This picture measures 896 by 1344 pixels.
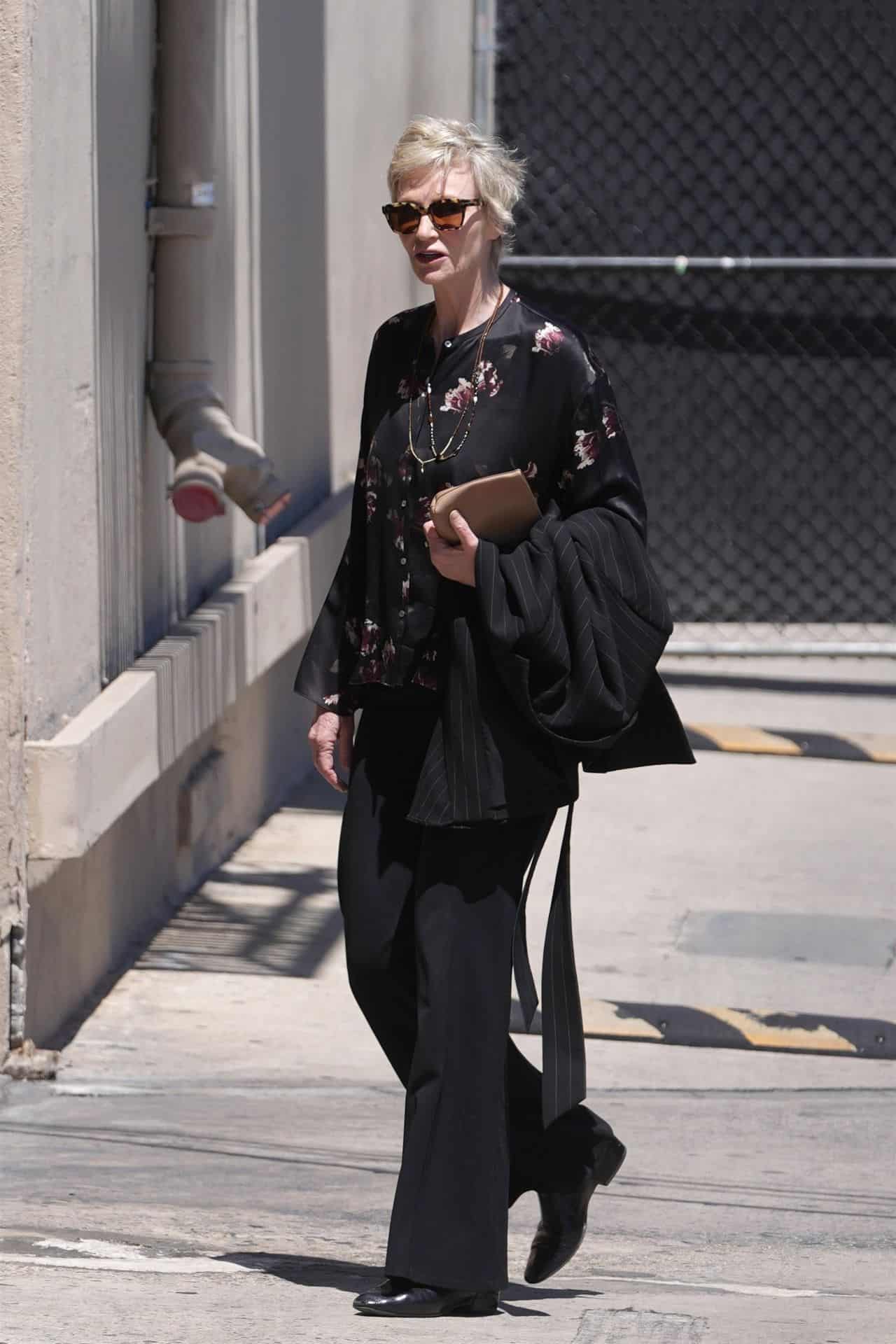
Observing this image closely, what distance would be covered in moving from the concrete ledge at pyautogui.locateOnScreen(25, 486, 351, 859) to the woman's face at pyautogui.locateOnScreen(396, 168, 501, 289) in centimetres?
177

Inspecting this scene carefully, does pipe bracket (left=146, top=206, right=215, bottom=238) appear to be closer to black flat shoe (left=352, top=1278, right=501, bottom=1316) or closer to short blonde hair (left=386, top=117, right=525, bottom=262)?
short blonde hair (left=386, top=117, right=525, bottom=262)

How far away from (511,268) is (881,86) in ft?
5.72

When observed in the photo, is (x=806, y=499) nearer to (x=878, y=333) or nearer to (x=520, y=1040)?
(x=878, y=333)

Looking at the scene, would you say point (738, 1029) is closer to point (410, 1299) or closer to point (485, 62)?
point (410, 1299)

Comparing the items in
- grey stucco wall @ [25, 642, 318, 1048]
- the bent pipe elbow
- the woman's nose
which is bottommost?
grey stucco wall @ [25, 642, 318, 1048]

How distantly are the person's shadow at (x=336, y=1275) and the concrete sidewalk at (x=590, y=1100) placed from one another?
0.03 feet

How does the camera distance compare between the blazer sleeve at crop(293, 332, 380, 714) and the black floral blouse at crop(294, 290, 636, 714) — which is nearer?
the black floral blouse at crop(294, 290, 636, 714)

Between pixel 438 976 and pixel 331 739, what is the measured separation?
0.50m

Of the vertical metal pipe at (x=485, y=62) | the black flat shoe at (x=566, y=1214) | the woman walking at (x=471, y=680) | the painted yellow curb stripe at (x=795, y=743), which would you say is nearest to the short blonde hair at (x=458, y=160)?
the woman walking at (x=471, y=680)

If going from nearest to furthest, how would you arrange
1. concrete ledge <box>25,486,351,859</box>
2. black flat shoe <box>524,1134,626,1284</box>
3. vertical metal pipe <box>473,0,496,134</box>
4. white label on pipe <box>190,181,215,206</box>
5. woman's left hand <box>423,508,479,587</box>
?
woman's left hand <box>423,508,479,587</box> → black flat shoe <box>524,1134,626,1284</box> → concrete ledge <box>25,486,351,859</box> → white label on pipe <box>190,181,215,206</box> → vertical metal pipe <box>473,0,496,134</box>

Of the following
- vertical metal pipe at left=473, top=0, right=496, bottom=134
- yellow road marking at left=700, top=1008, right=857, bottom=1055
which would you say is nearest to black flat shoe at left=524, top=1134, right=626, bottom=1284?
yellow road marking at left=700, top=1008, right=857, bottom=1055

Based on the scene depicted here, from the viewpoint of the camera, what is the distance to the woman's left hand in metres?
3.65

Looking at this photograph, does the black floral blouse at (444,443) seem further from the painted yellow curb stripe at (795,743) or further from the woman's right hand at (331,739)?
the painted yellow curb stripe at (795,743)

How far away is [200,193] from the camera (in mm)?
6207
